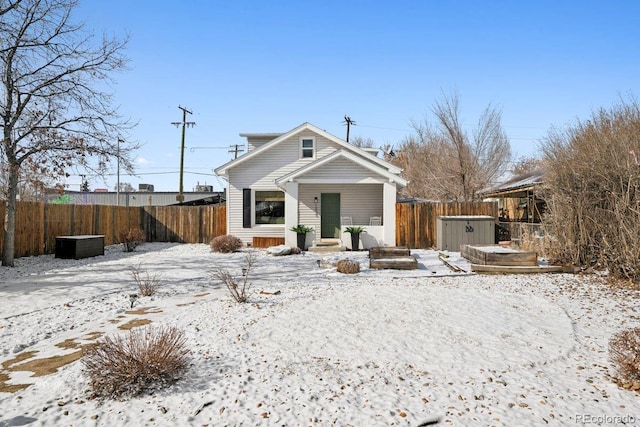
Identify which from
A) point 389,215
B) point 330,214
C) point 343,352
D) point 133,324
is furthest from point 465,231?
point 133,324

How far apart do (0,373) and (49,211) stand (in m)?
11.6

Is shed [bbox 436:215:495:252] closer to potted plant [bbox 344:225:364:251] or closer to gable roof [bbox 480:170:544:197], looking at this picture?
potted plant [bbox 344:225:364:251]

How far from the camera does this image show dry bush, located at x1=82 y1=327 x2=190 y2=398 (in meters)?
3.40

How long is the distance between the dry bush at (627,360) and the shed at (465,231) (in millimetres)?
10076

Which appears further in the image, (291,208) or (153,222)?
(153,222)

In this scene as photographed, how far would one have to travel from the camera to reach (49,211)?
13625 millimetres

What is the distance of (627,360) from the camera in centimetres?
360

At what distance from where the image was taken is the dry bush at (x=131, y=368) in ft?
11.1

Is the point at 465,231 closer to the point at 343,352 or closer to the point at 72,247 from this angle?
the point at 343,352

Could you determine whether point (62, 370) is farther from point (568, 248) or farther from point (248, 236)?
point (248, 236)

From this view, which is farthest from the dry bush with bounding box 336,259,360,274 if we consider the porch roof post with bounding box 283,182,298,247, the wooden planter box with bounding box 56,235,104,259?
the wooden planter box with bounding box 56,235,104,259

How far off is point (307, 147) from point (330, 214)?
3.13m

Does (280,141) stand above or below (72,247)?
above

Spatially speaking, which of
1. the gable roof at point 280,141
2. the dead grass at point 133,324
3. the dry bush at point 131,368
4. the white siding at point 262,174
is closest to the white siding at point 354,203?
the white siding at point 262,174
